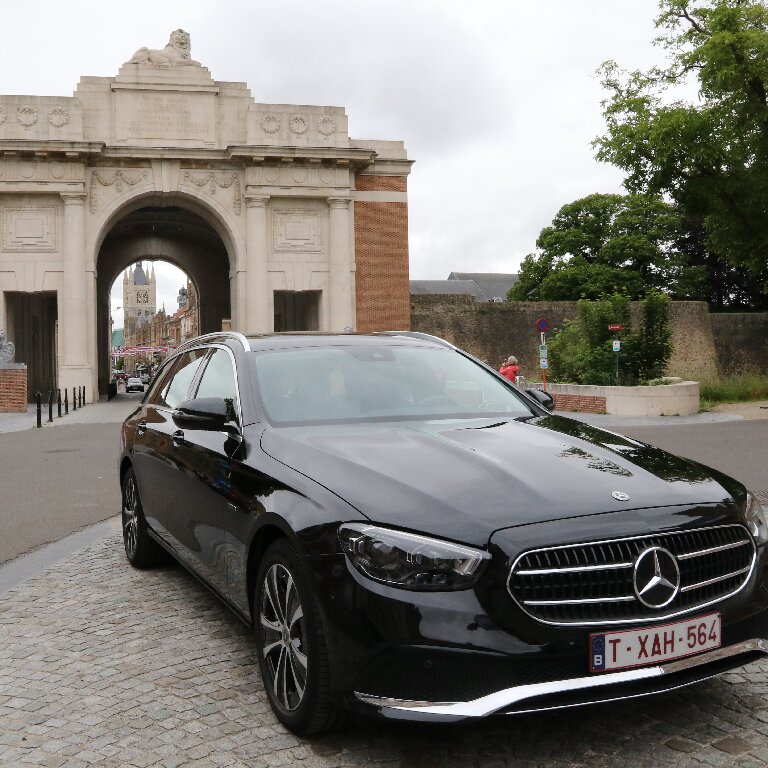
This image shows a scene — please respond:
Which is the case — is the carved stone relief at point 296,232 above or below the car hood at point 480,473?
above

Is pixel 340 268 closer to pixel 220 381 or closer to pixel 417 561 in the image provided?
pixel 220 381

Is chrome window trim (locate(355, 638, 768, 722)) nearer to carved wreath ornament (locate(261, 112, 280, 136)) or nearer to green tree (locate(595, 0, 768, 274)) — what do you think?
green tree (locate(595, 0, 768, 274))

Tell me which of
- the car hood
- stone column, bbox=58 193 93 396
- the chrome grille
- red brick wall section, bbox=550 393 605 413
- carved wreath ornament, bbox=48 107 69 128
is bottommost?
red brick wall section, bbox=550 393 605 413

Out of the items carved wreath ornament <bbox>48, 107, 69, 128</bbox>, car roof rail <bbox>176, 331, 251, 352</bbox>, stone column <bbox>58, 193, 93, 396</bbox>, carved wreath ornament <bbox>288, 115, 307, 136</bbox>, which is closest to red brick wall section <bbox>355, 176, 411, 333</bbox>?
carved wreath ornament <bbox>288, 115, 307, 136</bbox>

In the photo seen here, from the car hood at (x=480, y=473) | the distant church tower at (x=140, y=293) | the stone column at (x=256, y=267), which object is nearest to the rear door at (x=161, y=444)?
the car hood at (x=480, y=473)

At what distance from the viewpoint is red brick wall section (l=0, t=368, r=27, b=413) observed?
26.8 meters

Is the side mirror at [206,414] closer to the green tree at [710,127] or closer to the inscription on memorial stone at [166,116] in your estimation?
the green tree at [710,127]

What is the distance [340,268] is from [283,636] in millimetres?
35628

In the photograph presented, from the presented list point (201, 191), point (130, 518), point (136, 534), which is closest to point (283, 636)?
point (136, 534)

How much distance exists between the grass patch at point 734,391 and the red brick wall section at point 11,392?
1969cm

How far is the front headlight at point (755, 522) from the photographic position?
10.4ft

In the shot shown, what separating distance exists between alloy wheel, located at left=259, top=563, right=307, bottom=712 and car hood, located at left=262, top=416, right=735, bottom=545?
16.4 inches

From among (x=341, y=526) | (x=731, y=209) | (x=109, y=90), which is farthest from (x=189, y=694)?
(x=109, y=90)

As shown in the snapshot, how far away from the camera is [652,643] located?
2777 millimetres
